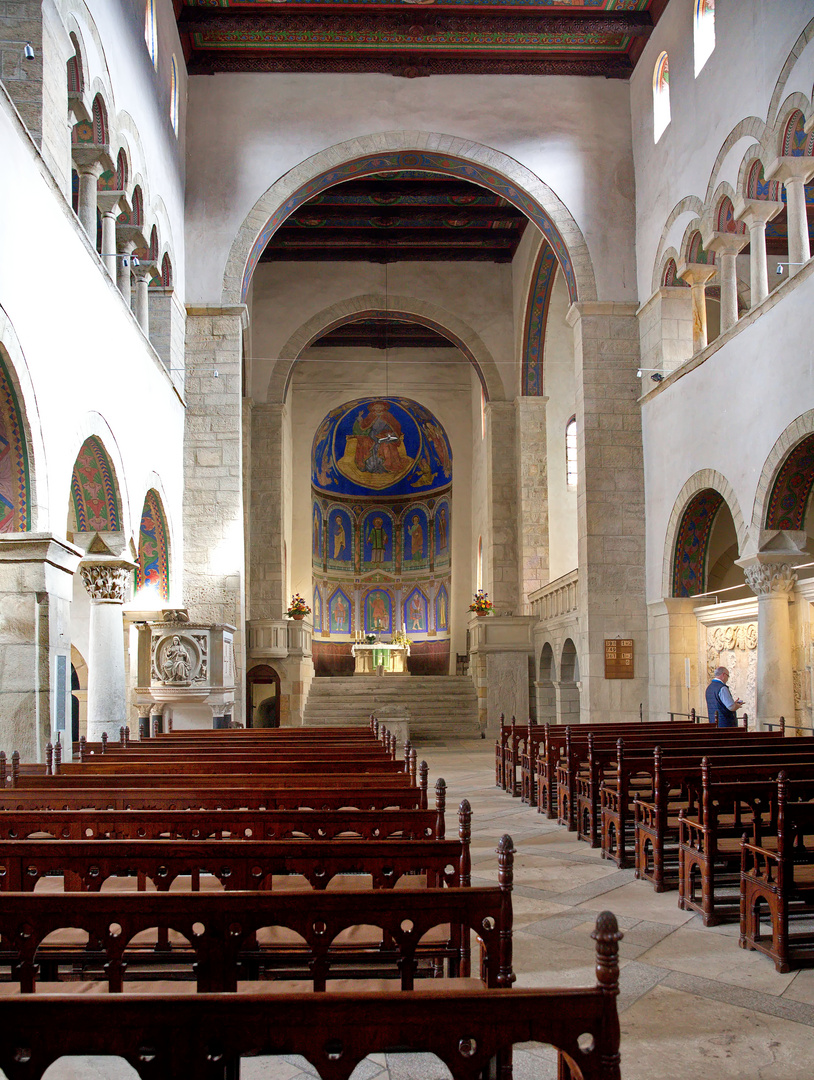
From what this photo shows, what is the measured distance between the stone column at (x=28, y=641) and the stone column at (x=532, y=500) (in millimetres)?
14503

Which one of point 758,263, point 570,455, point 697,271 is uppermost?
point 697,271

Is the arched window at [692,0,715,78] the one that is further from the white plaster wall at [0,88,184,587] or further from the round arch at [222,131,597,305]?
the white plaster wall at [0,88,184,587]

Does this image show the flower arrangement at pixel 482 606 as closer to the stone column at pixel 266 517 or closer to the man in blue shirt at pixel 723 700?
the stone column at pixel 266 517

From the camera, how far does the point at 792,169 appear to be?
421 inches

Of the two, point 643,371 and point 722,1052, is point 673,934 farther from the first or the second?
point 643,371

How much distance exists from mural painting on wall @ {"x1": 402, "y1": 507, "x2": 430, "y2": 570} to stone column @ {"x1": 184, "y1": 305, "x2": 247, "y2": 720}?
579 inches

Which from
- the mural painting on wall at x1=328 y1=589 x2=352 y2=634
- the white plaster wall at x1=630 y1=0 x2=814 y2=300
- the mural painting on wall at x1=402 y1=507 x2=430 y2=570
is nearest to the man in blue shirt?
the white plaster wall at x1=630 y1=0 x2=814 y2=300

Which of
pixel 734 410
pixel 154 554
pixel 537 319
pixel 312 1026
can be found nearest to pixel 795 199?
pixel 734 410

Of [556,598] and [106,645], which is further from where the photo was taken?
[556,598]

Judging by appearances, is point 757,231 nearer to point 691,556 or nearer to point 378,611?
point 691,556

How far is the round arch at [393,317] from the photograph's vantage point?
74.1ft

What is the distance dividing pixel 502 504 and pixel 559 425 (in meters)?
2.26

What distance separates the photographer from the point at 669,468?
47.3 feet

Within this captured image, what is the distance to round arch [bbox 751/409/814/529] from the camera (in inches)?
397
